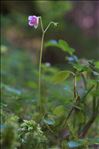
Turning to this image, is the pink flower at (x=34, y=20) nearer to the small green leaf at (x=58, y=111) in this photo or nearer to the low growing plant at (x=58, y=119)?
the low growing plant at (x=58, y=119)

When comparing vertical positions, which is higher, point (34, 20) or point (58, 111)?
point (34, 20)

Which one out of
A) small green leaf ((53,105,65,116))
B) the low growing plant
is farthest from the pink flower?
small green leaf ((53,105,65,116))

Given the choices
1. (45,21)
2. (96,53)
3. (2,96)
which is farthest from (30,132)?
(96,53)

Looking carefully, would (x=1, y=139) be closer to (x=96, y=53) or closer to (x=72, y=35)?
(x=96, y=53)

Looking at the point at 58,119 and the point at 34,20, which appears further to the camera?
the point at 58,119

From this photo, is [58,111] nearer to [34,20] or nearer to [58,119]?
[58,119]

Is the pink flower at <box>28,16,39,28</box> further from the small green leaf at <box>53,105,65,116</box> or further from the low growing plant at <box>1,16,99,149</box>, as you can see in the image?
the small green leaf at <box>53,105,65,116</box>

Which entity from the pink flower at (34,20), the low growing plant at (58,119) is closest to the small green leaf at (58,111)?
the low growing plant at (58,119)

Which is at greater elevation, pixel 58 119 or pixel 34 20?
pixel 34 20

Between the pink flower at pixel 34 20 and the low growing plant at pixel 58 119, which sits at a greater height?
the pink flower at pixel 34 20

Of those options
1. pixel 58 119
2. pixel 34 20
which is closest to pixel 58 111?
pixel 58 119

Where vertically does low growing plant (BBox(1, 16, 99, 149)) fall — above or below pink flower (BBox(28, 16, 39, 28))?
below
